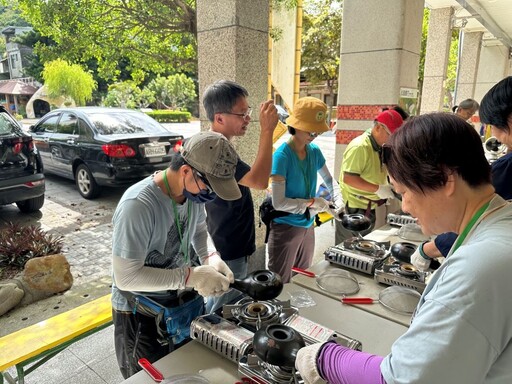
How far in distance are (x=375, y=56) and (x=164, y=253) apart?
13.4 ft

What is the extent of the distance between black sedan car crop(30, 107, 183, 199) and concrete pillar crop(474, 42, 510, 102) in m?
12.3

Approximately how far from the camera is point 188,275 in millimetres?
1486

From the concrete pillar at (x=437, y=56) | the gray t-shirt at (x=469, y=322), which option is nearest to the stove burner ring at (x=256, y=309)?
the gray t-shirt at (x=469, y=322)

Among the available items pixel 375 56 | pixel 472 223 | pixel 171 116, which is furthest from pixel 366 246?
pixel 171 116

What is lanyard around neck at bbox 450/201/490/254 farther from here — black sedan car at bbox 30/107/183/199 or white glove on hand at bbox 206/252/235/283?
black sedan car at bbox 30/107/183/199

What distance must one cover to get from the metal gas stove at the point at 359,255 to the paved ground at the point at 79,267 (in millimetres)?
1545

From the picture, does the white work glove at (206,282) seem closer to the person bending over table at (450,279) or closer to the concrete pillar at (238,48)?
the person bending over table at (450,279)

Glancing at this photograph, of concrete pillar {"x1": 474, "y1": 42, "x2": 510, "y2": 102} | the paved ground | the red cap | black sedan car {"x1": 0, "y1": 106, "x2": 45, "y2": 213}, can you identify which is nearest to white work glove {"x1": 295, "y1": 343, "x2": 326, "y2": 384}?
the paved ground

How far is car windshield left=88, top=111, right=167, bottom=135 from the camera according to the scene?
19.4 ft

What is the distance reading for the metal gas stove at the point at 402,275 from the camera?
→ 67.0 inches

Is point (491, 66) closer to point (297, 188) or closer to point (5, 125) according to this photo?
point (297, 188)

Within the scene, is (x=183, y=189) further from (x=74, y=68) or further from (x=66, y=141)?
(x=74, y=68)

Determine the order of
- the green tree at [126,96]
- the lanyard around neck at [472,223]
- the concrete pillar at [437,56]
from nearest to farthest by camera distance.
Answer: the lanyard around neck at [472,223], the concrete pillar at [437,56], the green tree at [126,96]

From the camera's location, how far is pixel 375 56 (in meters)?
4.59
